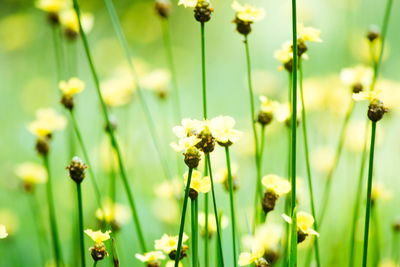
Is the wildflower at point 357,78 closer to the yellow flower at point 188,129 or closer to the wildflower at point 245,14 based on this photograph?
the wildflower at point 245,14

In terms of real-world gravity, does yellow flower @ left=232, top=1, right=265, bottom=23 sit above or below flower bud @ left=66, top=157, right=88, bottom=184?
above

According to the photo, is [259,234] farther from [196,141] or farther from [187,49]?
[187,49]

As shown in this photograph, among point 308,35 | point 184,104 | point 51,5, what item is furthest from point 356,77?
point 184,104

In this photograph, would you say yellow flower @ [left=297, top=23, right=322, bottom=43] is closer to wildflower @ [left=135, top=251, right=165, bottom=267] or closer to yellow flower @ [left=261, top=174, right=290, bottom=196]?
yellow flower @ [left=261, top=174, right=290, bottom=196]

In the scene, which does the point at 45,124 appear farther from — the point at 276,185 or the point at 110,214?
the point at 276,185

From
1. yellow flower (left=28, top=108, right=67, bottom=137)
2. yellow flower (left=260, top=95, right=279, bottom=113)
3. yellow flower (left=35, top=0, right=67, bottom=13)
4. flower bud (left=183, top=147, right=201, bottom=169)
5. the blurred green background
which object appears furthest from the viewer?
the blurred green background

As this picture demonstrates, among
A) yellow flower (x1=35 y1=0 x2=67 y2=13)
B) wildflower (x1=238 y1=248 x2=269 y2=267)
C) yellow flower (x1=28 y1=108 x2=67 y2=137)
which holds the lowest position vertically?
wildflower (x1=238 y1=248 x2=269 y2=267)

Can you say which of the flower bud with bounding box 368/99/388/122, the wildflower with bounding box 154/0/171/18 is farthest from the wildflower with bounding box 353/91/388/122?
the wildflower with bounding box 154/0/171/18
